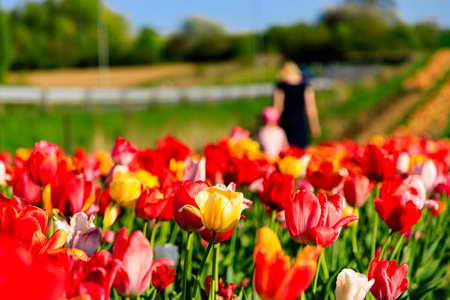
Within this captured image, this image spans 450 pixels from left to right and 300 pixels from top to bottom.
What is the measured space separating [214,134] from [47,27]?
44360mm

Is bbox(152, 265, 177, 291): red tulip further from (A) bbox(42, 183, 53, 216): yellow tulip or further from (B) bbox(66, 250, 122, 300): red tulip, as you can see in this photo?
(A) bbox(42, 183, 53, 216): yellow tulip

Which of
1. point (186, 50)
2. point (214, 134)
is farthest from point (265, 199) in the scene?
point (186, 50)

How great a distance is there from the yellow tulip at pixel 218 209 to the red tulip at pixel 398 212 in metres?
0.49

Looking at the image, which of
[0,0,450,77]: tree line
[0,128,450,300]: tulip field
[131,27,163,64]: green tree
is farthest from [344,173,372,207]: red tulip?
[131,27,163,64]: green tree

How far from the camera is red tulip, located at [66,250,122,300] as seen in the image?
92 centimetres

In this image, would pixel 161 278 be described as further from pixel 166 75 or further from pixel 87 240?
pixel 166 75

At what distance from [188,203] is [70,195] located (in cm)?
43

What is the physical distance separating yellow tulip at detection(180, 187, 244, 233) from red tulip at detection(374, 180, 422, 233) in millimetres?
492

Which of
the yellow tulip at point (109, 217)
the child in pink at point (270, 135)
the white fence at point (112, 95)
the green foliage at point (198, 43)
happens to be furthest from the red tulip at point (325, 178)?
the green foliage at point (198, 43)

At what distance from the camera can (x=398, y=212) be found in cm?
145

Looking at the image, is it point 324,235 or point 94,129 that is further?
point 94,129

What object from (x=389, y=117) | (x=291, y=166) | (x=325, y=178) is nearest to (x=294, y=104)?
(x=291, y=166)

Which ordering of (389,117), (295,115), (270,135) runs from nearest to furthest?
(270,135) < (295,115) < (389,117)

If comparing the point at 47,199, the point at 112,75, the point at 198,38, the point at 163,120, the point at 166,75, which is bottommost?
the point at 112,75
